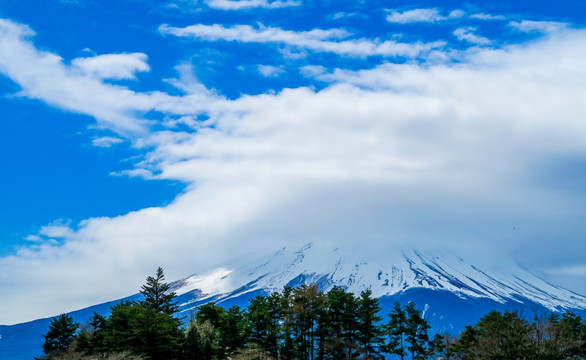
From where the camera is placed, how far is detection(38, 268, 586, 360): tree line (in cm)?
4716

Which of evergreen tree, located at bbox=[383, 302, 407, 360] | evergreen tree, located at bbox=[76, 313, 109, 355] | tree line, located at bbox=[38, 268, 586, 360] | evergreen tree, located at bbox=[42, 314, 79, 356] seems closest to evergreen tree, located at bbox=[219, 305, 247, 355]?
tree line, located at bbox=[38, 268, 586, 360]

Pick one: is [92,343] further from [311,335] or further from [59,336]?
[311,335]

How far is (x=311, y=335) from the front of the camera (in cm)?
5525

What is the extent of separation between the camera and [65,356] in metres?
53.4

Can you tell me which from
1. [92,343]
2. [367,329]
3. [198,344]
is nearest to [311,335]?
[367,329]

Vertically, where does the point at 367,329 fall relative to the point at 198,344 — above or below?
below

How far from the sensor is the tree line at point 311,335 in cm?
4716

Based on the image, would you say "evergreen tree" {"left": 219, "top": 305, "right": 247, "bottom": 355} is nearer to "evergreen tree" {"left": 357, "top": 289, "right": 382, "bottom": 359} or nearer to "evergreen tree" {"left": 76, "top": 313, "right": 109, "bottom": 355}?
"evergreen tree" {"left": 76, "top": 313, "right": 109, "bottom": 355}

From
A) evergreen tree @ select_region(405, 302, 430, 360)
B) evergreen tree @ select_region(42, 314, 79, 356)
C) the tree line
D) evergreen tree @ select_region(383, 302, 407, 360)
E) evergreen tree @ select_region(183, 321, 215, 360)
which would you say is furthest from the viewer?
evergreen tree @ select_region(42, 314, 79, 356)

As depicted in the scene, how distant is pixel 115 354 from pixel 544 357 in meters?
36.7

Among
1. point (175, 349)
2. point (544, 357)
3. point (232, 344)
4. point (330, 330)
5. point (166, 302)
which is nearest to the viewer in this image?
point (544, 357)

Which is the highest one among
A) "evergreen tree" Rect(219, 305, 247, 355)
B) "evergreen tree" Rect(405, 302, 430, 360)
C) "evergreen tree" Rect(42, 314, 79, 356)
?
"evergreen tree" Rect(42, 314, 79, 356)

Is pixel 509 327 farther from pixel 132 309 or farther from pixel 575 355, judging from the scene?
pixel 132 309

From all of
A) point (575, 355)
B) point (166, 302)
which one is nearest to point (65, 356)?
point (166, 302)
